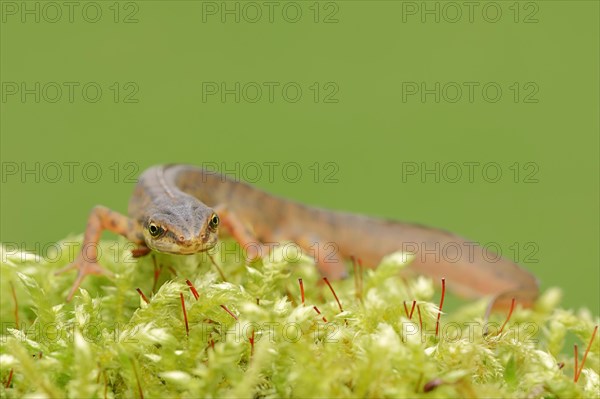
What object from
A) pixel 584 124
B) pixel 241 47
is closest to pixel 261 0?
pixel 241 47

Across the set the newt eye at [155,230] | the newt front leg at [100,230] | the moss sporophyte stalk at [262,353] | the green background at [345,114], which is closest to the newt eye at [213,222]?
the newt eye at [155,230]

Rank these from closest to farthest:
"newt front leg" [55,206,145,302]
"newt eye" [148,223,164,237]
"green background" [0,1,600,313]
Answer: "newt eye" [148,223,164,237] < "newt front leg" [55,206,145,302] < "green background" [0,1,600,313]

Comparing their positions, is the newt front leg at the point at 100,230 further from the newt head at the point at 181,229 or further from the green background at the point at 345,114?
the green background at the point at 345,114

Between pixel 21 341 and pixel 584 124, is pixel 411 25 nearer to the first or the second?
pixel 584 124

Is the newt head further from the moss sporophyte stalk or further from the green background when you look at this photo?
the green background

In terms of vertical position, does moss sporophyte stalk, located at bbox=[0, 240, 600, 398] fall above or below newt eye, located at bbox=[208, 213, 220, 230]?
below

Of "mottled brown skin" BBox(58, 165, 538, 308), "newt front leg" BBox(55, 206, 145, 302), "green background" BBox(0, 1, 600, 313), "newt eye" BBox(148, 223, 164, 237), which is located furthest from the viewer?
"green background" BBox(0, 1, 600, 313)

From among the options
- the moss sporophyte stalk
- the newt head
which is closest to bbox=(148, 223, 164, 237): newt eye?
the newt head
